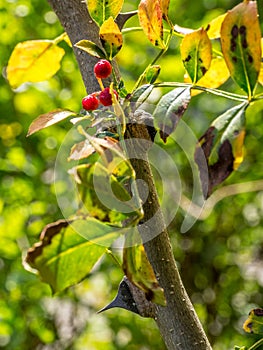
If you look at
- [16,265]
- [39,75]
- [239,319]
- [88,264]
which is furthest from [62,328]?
[88,264]

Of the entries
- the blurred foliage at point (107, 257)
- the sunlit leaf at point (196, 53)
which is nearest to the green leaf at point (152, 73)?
the sunlit leaf at point (196, 53)

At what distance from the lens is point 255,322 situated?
41 centimetres

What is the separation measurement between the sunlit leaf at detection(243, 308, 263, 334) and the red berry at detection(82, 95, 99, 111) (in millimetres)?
157

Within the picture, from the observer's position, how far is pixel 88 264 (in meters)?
0.29

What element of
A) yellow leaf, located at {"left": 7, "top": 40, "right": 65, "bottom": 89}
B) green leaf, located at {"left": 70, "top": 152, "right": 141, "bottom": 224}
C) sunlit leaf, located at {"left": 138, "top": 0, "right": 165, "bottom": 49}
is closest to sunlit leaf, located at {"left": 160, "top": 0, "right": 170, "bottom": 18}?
sunlit leaf, located at {"left": 138, "top": 0, "right": 165, "bottom": 49}

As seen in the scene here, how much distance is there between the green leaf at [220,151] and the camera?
0.30 m

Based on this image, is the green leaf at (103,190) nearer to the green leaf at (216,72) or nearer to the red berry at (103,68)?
the red berry at (103,68)

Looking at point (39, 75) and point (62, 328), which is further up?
point (39, 75)

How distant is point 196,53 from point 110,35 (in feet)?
0.16

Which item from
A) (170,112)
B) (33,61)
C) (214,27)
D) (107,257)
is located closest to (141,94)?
(170,112)

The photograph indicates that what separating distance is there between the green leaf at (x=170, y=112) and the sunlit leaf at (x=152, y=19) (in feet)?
0.17

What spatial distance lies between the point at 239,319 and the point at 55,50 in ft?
3.50

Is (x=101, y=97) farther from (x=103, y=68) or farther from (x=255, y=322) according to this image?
(x=255, y=322)

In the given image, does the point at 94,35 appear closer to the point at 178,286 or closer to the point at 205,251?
the point at 178,286
